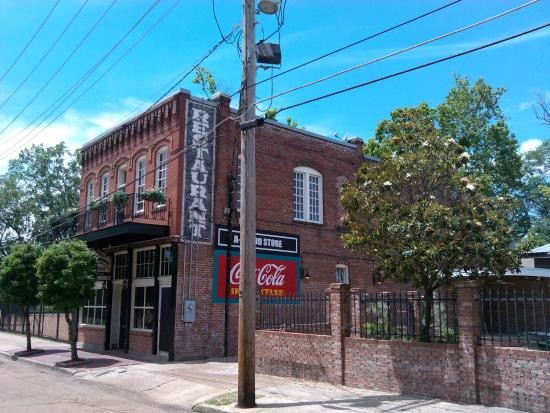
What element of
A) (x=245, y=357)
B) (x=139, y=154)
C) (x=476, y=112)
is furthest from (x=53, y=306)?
(x=476, y=112)

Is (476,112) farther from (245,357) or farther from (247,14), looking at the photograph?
(245,357)

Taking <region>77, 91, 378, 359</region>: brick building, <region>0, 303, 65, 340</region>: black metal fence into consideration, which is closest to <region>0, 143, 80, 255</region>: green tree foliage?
<region>0, 303, 65, 340</region>: black metal fence

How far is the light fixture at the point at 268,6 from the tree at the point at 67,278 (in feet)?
33.5

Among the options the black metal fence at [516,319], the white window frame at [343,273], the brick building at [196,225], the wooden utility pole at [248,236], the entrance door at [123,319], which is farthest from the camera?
the white window frame at [343,273]

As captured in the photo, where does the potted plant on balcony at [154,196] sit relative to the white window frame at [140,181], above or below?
below

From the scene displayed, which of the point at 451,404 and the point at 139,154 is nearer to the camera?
the point at 451,404

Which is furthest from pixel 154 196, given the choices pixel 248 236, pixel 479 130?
pixel 479 130

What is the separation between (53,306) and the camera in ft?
58.1

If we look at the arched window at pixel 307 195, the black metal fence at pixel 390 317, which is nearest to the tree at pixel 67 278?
the arched window at pixel 307 195

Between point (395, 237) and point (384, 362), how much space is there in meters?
2.63

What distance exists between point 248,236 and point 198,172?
8650 mm

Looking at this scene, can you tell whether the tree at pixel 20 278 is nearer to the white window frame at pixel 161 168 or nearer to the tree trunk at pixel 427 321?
the white window frame at pixel 161 168

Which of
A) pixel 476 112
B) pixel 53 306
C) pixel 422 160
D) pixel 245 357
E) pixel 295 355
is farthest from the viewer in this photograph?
pixel 476 112

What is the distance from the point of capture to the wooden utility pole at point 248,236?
10336mm
